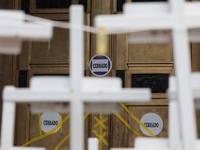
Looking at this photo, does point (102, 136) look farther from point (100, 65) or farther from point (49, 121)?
point (100, 65)

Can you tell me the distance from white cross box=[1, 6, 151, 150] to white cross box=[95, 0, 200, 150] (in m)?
0.14

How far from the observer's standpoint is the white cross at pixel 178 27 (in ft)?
4.00

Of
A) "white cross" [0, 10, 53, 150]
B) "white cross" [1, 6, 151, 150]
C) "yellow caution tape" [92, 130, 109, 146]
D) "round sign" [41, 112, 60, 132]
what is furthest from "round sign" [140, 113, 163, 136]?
"white cross" [0, 10, 53, 150]

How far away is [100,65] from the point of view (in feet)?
13.2

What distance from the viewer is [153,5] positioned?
4.31ft

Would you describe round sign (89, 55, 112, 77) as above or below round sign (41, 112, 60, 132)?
above

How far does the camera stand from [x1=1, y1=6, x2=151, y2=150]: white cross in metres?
1.24

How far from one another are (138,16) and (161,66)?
9.27ft

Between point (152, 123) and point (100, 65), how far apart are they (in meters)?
0.99

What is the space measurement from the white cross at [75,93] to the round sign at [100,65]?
2.68 metres

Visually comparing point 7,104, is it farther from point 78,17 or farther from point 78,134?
point 78,17

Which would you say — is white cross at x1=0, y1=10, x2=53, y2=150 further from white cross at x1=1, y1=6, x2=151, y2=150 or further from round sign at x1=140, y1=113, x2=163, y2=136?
round sign at x1=140, y1=113, x2=163, y2=136

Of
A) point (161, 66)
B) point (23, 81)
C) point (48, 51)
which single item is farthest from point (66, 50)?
point (161, 66)

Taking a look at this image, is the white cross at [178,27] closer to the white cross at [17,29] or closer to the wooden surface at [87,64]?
the white cross at [17,29]
